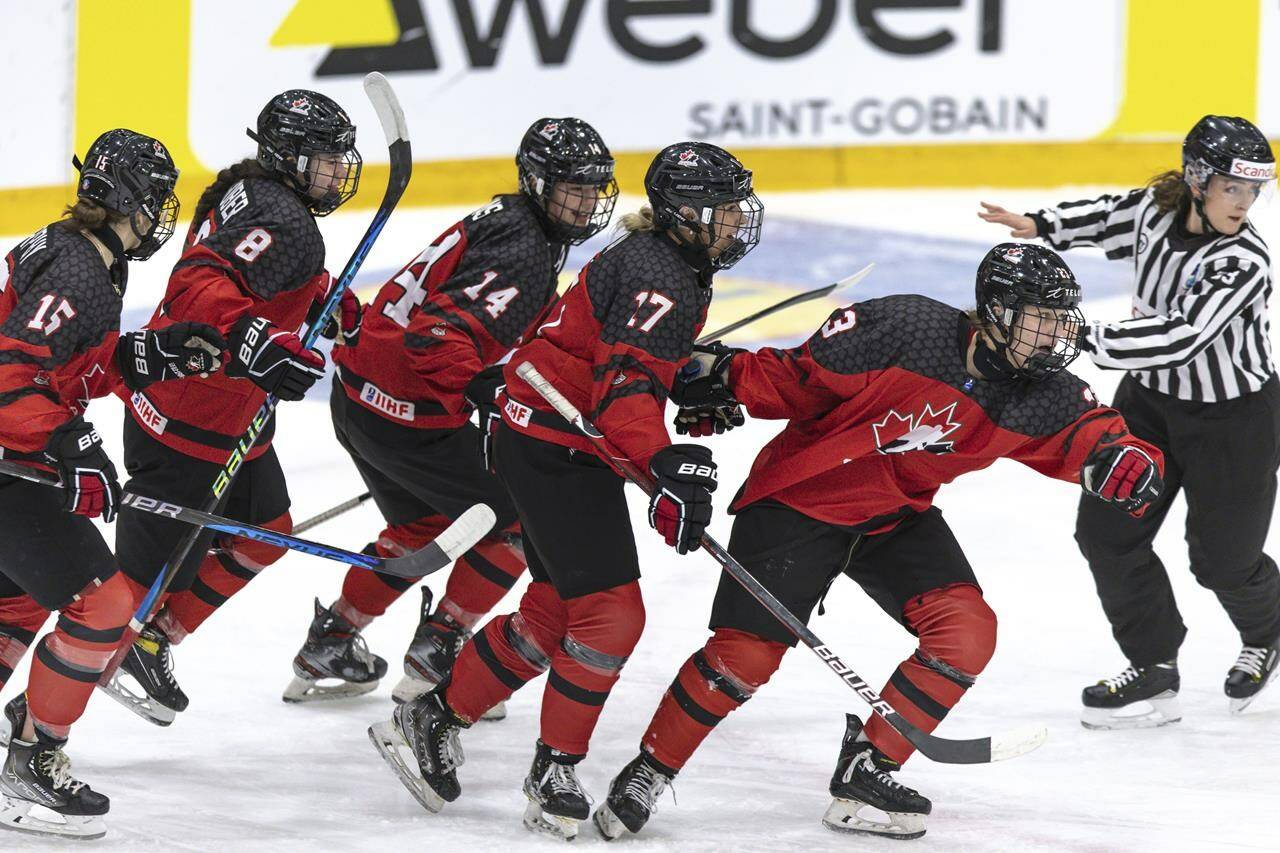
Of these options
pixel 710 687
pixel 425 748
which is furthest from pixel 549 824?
pixel 710 687

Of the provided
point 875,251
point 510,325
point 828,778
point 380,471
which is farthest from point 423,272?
point 875,251

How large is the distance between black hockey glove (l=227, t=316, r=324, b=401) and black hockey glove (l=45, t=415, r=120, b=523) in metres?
0.40

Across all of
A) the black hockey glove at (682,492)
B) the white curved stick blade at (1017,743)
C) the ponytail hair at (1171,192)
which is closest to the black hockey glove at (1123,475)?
the white curved stick blade at (1017,743)

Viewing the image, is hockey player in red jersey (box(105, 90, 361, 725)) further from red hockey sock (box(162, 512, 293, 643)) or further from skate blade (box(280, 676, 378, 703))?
skate blade (box(280, 676, 378, 703))

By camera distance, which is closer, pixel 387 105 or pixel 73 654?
pixel 73 654

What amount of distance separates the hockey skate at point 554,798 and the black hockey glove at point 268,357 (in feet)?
2.73

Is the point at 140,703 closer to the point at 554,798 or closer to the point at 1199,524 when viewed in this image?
the point at 554,798

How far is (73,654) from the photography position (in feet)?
9.46

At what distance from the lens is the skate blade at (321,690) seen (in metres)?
3.75

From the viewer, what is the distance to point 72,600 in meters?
2.87

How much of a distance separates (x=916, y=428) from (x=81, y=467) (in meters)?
1.41

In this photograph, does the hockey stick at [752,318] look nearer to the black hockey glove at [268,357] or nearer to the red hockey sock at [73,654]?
the black hockey glove at [268,357]

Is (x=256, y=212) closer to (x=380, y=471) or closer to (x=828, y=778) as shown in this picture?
(x=380, y=471)

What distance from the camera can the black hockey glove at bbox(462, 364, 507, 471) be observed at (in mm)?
3242
